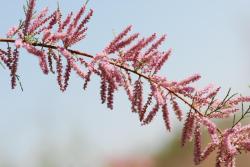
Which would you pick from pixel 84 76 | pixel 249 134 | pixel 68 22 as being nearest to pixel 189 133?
pixel 249 134

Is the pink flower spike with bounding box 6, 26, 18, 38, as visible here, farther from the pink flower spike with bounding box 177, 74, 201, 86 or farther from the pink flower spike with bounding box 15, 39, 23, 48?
the pink flower spike with bounding box 177, 74, 201, 86

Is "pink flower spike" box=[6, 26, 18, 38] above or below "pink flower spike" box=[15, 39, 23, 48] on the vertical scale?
above

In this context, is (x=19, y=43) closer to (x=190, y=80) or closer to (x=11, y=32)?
(x=11, y=32)

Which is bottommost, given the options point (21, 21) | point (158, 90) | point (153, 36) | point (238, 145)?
point (238, 145)

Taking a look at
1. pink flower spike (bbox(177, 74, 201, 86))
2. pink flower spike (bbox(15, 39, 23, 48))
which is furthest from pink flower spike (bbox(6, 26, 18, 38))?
pink flower spike (bbox(177, 74, 201, 86))

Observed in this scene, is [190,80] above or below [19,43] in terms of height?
below

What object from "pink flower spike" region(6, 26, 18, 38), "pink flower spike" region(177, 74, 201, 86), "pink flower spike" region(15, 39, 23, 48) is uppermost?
"pink flower spike" region(6, 26, 18, 38)

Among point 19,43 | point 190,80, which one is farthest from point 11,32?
point 190,80

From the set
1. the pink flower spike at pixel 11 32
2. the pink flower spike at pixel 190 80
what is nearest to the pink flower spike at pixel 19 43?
the pink flower spike at pixel 11 32

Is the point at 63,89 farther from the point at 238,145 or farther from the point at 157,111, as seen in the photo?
the point at 238,145

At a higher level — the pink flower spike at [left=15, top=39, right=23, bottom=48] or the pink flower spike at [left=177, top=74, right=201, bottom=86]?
the pink flower spike at [left=15, top=39, right=23, bottom=48]

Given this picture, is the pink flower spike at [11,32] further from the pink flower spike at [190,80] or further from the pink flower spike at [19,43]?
the pink flower spike at [190,80]
